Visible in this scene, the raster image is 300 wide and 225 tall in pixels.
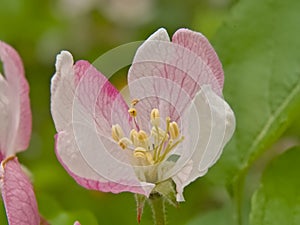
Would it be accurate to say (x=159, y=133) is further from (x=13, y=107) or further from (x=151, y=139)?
(x=13, y=107)

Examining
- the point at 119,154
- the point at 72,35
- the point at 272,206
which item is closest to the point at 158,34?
the point at 119,154

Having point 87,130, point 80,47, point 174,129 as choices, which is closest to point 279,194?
point 174,129

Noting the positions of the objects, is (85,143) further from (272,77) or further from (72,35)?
(72,35)

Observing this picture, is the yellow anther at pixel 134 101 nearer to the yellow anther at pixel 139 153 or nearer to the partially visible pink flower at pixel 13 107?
the yellow anther at pixel 139 153

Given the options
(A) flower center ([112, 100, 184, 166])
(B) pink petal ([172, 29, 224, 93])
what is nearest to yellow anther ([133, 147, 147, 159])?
(A) flower center ([112, 100, 184, 166])

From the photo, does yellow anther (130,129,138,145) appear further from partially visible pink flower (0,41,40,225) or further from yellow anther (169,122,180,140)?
partially visible pink flower (0,41,40,225)

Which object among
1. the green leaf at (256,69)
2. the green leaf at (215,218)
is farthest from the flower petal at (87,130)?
the green leaf at (215,218)

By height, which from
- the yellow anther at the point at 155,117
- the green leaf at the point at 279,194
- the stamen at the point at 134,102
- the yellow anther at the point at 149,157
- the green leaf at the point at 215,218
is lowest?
the green leaf at the point at 215,218
